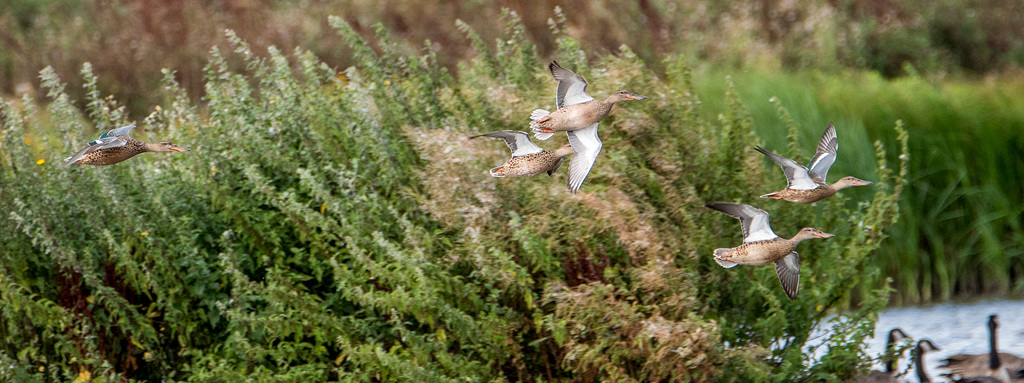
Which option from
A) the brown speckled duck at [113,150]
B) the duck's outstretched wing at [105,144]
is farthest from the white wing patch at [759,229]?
the duck's outstretched wing at [105,144]

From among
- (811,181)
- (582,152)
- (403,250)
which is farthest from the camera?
(403,250)

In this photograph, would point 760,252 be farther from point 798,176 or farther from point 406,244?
point 406,244

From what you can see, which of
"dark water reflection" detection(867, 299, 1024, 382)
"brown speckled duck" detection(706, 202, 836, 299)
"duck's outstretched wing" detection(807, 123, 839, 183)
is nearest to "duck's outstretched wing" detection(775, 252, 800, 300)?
"brown speckled duck" detection(706, 202, 836, 299)

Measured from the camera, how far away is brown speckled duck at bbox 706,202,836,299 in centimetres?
224

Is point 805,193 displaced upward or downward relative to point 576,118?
downward

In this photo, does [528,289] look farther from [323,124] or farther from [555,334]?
[323,124]

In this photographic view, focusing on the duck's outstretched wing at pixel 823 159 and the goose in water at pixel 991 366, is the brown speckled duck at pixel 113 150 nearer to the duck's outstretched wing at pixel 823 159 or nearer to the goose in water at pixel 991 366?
the duck's outstretched wing at pixel 823 159

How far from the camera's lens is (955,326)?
590cm

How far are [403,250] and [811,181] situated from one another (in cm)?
140

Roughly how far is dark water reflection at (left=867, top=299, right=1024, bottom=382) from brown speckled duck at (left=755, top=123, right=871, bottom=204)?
3234mm

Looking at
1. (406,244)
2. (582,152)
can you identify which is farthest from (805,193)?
(406,244)

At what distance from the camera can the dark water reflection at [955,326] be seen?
550 cm

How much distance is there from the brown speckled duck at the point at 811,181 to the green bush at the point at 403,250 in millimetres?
810

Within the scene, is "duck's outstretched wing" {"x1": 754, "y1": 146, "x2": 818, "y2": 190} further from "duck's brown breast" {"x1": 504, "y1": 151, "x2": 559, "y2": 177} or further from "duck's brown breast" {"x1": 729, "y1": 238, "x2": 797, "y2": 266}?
"duck's brown breast" {"x1": 504, "y1": 151, "x2": 559, "y2": 177}
